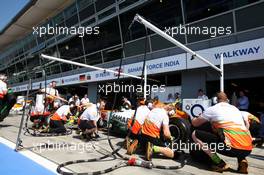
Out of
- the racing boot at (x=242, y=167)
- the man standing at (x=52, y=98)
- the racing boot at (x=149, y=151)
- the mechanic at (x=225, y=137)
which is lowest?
the racing boot at (x=242, y=167)

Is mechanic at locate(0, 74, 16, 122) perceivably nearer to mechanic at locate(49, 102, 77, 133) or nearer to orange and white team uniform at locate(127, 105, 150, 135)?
mechanic at locate(49, 102, 77, 133)

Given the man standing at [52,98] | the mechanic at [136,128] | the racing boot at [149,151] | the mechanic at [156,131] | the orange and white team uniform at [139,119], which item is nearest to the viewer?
the racing boot at [149,151]

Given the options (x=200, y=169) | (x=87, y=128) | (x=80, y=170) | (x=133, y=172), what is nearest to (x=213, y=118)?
(x=200, y=169)

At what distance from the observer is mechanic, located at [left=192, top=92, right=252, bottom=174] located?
4.90 m

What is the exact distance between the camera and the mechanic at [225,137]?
16.1 ft

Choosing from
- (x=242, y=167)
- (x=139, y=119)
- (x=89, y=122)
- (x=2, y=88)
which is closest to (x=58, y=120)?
(x=89, y=122)

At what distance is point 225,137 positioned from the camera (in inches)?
196

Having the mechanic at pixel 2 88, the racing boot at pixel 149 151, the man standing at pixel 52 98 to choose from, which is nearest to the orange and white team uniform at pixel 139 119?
the racing boot at pixel 149 151

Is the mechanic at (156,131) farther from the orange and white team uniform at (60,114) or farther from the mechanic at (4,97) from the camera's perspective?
the mechanic at (4,97)

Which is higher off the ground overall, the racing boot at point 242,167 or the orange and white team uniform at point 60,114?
the orange and white team uniform at point 60,114

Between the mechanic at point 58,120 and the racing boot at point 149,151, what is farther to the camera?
the mechanic at point 58,120

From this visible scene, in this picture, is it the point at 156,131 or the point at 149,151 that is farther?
the point at 156,131

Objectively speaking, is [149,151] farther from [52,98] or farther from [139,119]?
[52,98]

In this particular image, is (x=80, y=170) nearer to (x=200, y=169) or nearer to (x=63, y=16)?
(x=200, y=169)
